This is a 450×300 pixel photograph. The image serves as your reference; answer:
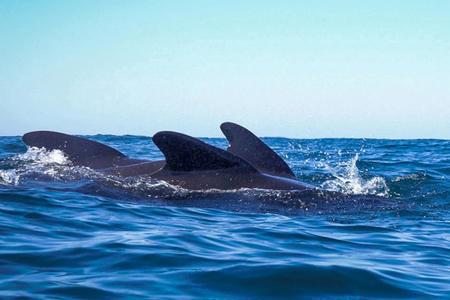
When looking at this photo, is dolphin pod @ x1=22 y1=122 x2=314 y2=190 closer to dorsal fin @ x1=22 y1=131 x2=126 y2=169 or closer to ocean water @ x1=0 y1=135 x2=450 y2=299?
dorsal fin @ x1=22 y1=131 x2=126 y2=169

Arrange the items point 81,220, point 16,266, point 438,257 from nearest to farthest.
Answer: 1. point 16,266
2. point 438,257
3. point 81,220

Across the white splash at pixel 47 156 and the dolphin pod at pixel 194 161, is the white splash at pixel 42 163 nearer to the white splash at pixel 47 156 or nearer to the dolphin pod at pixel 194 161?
the white splash at pixel 47 156

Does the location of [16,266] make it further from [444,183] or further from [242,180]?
[444,183]

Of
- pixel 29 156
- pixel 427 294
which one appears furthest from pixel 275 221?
pixel 29 156

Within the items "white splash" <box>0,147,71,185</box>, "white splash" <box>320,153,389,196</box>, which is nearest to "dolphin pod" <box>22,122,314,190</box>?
"white splash" <box>0,147,71,185</box>

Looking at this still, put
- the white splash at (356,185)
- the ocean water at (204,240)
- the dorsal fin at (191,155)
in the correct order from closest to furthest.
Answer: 1. the ocean water at (204,240)
2. the dorsal fin at (191,155)
3. the white splash at (356,185)

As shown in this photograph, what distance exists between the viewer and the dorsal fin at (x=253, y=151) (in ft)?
→ 35.9

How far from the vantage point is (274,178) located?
9938mm

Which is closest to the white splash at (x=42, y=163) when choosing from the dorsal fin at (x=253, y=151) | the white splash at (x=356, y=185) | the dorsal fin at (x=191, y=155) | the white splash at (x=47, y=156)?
the white splash at (x=47, y=156)

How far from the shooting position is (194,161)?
959 centimetres

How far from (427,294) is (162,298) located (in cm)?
220

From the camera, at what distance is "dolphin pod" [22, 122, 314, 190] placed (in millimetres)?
9406

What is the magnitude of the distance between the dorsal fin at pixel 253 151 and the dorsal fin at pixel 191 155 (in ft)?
3.84

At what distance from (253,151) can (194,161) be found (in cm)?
179
